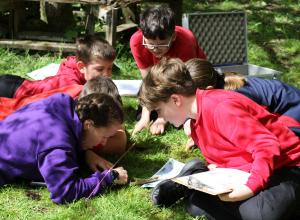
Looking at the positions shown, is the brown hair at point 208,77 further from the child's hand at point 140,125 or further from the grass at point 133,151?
the child's hand at point 140,125

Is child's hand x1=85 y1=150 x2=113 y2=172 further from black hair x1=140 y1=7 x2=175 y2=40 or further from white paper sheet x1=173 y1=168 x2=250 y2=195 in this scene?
black hair x1=140 y1=7 x2=175 y2=40

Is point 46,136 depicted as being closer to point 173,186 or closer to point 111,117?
point 111,117

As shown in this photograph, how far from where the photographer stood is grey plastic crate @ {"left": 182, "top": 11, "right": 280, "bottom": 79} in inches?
214

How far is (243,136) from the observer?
2.76 metres

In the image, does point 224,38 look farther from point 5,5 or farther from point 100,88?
point 5,5

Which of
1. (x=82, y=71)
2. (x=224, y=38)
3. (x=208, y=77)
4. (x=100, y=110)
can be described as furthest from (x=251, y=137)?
(x=224, y=38)

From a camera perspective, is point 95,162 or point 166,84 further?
point 95,162

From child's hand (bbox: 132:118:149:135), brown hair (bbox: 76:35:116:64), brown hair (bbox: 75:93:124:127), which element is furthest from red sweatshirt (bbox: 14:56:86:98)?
brown hair (bbox: 75:93:124:127)

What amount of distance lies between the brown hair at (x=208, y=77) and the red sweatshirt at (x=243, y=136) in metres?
0.35

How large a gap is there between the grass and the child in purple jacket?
0.10 m

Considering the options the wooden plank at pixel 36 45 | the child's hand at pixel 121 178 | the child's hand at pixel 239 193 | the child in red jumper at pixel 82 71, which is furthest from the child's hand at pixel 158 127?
the wooden plank at pixel 36 45

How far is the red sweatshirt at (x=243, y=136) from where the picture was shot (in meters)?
2.69

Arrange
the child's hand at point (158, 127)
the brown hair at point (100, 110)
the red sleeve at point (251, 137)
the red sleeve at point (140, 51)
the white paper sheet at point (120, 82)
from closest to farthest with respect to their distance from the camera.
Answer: the red sleeve at point (251, 137) < the brown hair at point (100, 110) < the child's hand at point (158, 127) < the red sleeve at point (140, 51) < the white paper sheet at point (120, 82)

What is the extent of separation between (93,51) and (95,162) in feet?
3.37
